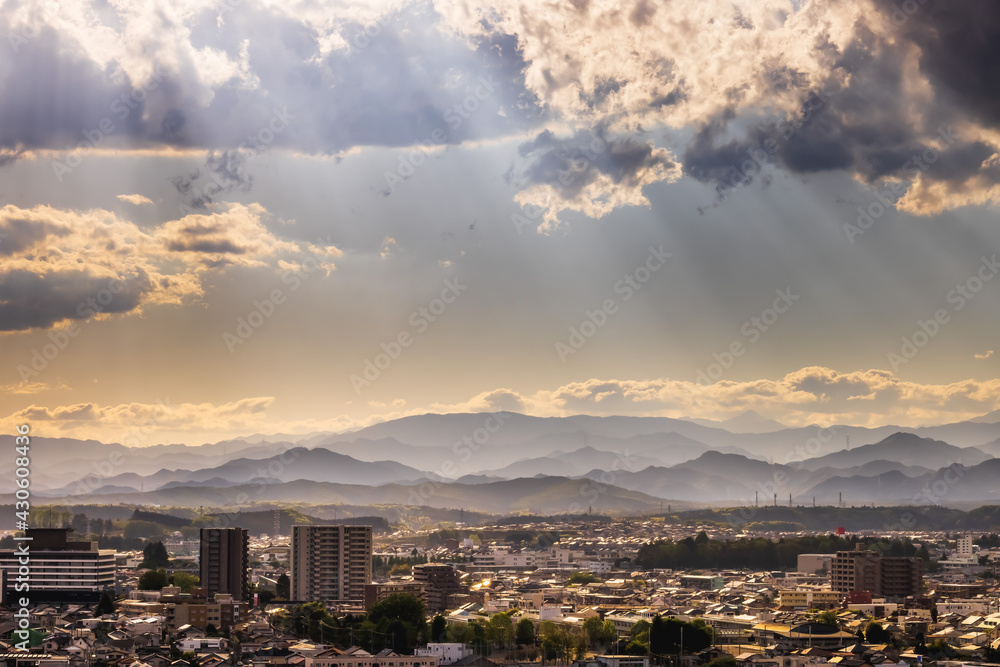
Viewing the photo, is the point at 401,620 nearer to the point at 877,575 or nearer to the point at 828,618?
the point at 828,618

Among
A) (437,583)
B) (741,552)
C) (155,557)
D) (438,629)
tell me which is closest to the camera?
(438,629)

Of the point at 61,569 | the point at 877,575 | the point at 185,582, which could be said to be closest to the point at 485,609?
the point at 185,582

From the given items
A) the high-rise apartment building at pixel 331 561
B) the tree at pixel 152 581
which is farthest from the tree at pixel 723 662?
the tree at pixel 152 581

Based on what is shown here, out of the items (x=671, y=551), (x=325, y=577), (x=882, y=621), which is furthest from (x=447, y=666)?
(x=671, y=551)

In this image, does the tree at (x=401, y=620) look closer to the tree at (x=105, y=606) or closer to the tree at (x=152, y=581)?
the tree at (x=105, y=606)

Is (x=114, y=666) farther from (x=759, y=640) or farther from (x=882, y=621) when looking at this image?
(x=882, y=621)

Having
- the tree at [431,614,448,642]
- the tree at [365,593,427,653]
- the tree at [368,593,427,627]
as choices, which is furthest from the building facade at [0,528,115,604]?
the tree at [431,614,448,642]

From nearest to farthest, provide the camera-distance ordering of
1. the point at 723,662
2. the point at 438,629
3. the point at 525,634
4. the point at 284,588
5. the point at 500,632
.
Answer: the point at 723,662
the point at 500,632
the point at 525,634
the point at 438,629
the point at 284,588
